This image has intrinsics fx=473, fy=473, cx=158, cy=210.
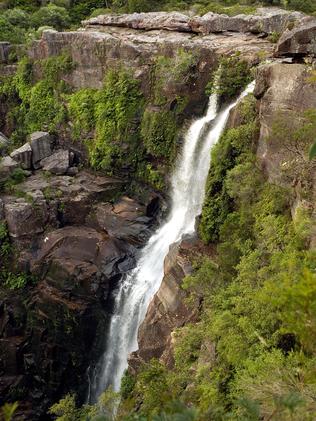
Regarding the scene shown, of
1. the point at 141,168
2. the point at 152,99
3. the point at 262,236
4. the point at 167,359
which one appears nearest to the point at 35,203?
the point at 141,168

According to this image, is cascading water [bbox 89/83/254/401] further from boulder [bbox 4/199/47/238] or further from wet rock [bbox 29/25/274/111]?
boulder [bbox 4/199/47/238]

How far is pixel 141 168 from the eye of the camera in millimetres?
26234

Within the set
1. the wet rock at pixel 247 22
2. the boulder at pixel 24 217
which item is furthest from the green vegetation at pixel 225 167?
the boulder at pixel 24 217

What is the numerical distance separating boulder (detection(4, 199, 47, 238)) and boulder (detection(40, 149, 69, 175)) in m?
3.07

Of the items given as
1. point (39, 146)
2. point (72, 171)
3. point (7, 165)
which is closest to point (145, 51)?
point (72, 171)

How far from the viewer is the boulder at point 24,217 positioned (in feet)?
79.9

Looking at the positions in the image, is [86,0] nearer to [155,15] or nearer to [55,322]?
[155,15]

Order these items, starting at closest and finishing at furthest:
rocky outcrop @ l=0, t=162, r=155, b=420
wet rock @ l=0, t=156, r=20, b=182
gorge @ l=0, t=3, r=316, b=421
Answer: gorge @ l=0, t=3, r=316, b=421, rocky outcrop @ l=0, t=162, r=155, b=420, wet rock @ l=0, t=156, r=20, b=182

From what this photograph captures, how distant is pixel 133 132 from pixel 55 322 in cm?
1096

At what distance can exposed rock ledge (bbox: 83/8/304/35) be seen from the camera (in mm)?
24766

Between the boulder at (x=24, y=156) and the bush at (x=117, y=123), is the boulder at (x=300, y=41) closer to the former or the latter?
the bush at (x=117, y=123)

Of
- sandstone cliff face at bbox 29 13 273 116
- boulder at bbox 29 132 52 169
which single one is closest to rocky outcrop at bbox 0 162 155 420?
boulder at bbox 29 132 52 169

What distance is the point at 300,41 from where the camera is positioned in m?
17.1

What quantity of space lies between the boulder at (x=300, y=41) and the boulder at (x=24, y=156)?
15.9 metres
